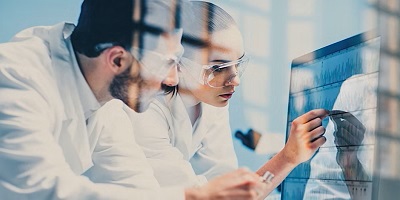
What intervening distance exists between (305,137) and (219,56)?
0.35 metres

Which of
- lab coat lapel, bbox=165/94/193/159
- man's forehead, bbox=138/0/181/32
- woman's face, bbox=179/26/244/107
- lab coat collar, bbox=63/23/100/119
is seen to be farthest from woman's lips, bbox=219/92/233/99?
lab coat collar, bbox=63/23/100/119

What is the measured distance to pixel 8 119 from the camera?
4.99 ft

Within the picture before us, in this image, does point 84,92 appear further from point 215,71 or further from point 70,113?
point 215,71

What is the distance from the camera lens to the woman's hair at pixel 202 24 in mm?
1693

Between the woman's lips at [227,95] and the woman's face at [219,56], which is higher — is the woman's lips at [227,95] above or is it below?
below

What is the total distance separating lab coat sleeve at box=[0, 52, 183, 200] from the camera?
1.51 meters

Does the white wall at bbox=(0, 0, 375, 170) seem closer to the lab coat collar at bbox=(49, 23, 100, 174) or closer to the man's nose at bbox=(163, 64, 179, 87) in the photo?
the lab coat collar at bbox=(49, 23, 100, 174)

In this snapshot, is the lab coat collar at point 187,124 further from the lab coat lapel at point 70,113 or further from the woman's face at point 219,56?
the lab coat lapel at point 70,113

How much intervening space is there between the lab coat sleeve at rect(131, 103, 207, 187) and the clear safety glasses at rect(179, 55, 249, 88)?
0.12 meters

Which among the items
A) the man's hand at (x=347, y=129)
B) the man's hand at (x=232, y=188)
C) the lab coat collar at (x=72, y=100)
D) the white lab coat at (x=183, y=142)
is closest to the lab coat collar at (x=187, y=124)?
the white lab coat at (x=183, y=142)

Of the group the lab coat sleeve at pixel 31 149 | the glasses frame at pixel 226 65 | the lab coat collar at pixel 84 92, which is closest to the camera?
the lab coat sleeve at pixel 31 149

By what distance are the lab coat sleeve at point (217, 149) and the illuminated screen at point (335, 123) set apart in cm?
19

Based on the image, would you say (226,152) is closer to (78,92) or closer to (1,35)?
(78,92)

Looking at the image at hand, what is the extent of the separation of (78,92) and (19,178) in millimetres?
253
